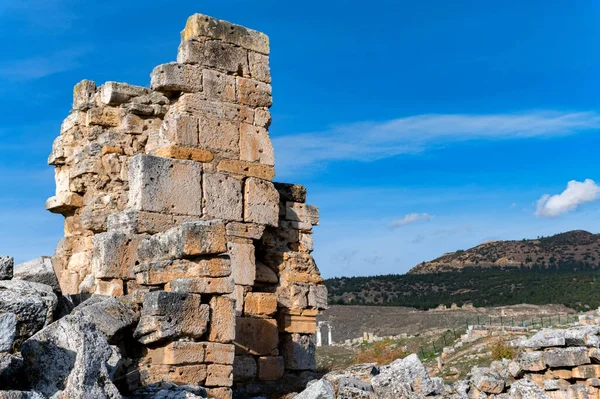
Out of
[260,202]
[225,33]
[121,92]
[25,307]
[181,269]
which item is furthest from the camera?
[121,92]

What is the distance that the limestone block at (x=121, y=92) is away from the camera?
10.7 metres

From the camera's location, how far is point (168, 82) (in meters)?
9.38

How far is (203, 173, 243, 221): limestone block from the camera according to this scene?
9453 mm

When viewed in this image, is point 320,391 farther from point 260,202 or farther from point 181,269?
point 260,202

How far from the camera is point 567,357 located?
37.9ft

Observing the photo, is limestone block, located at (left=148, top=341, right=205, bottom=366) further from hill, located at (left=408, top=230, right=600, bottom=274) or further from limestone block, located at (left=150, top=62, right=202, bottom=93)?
hill, located at (left=408, top=230, right=600, bottom=274)

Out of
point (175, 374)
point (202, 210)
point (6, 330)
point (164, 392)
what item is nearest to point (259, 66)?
point (202, 210)

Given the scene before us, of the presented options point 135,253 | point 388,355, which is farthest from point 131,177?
point 388,355

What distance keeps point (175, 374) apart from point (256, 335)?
8.79 ft

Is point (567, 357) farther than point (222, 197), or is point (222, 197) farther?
point (567, 357)

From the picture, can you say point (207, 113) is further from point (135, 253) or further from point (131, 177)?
point (135, 253)

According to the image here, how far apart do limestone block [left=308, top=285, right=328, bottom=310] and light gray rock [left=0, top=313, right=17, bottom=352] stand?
6.27 metres

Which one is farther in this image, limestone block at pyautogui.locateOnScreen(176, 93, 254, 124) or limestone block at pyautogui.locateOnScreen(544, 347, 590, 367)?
limestone block at pyautogui.locateOnScreen(544, 347, 590, 367)

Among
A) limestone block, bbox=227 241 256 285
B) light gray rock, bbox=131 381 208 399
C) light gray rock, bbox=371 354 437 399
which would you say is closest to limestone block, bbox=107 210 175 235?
limestone block, bbox=227 241 256 285
